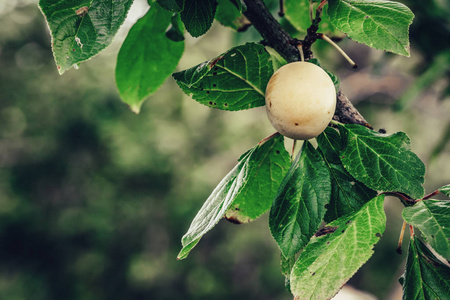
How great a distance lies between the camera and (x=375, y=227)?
1.45 feet

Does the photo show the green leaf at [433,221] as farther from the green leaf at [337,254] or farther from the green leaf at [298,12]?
Answer: the green leaf at [298,12]

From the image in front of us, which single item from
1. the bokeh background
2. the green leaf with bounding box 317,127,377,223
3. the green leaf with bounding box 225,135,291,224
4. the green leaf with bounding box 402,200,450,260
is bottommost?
the bokeh background

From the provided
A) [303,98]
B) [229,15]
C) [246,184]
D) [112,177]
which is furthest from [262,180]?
[112,177]

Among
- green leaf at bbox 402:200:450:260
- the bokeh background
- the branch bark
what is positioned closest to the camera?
green leaf at bbox 402:200:450:260

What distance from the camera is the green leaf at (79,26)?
1.36 ft

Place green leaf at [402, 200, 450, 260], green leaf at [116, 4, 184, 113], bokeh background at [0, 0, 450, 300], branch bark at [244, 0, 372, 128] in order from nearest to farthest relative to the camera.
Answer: green leaf at [402, 200, 450, 260]
branch bark at [244, 0, 372, 128]
green leaf at [116, 4, 184, 113]
bokeh background at [0, 0, 450, 300]

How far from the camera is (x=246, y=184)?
550mm

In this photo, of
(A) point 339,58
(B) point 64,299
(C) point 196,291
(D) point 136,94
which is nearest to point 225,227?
(C) point 196,291

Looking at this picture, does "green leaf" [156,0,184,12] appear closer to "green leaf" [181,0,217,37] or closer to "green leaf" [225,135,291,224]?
"green leaf" [181,0,217,37]

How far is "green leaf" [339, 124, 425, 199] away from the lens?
0.45 metres

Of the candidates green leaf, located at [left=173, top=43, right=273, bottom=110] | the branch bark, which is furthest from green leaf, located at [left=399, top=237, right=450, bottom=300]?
green leaf, located at [left=173, top=43, right=273, bottom=110]

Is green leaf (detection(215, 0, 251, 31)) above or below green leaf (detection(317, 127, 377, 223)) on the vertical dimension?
above

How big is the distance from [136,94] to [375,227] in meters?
0.48

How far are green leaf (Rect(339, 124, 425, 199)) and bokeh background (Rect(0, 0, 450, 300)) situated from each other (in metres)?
4.50
